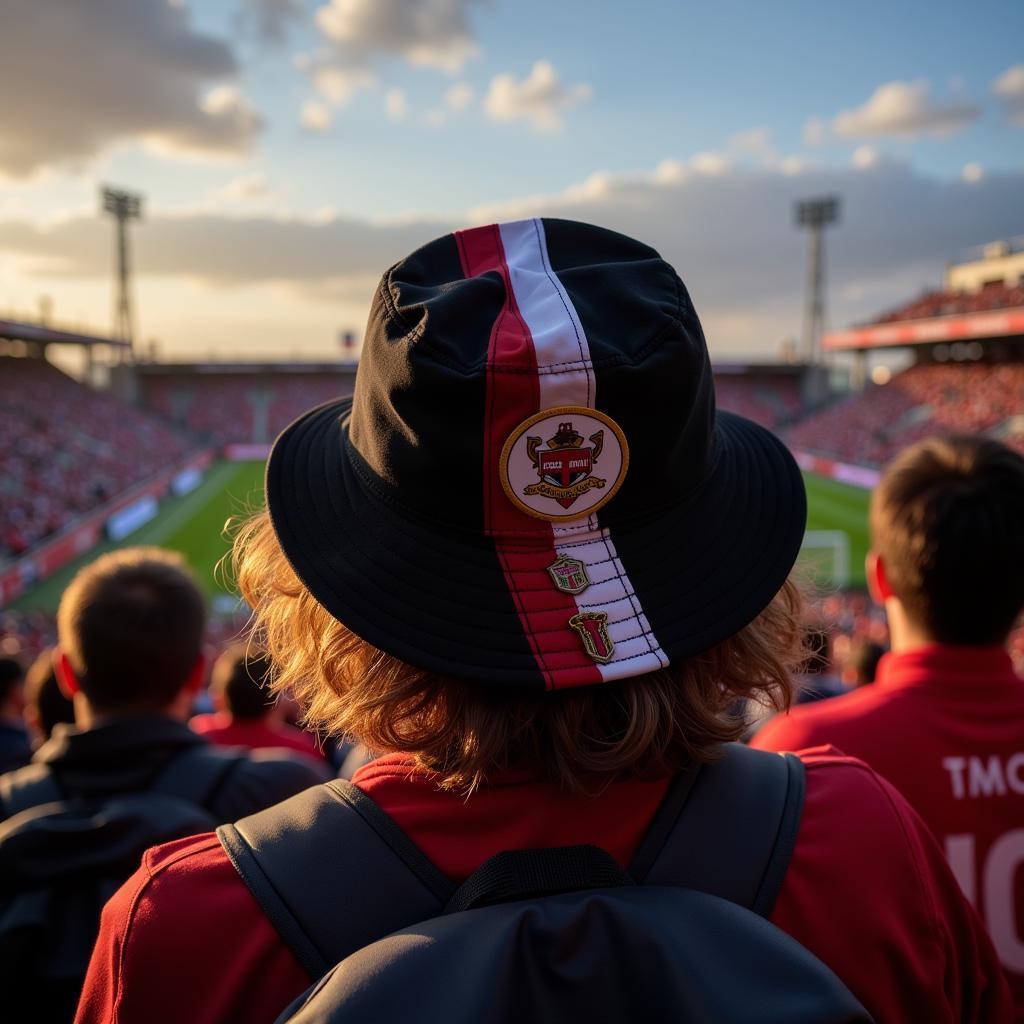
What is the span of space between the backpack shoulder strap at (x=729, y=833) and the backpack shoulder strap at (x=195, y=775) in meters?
1.59

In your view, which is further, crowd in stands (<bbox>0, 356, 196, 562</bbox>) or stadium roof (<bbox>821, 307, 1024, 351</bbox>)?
stadium roof (<bbox>821, 307, 1024, 351</bbox>)

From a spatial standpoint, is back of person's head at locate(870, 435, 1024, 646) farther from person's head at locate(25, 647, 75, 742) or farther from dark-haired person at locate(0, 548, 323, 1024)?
person's head at locate(25, 647, 75, 742)

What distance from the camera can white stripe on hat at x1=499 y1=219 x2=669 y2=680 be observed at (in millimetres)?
1042

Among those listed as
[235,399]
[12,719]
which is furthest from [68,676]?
[235,399]

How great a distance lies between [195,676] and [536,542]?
1.96 m

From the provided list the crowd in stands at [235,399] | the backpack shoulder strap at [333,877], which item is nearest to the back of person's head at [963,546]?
the backpack shoulder strap at [333,877]

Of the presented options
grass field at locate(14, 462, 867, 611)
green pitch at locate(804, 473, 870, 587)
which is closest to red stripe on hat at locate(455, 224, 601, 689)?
grass field at locate(14, 462, 867, 611)

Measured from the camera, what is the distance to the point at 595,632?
107 cm

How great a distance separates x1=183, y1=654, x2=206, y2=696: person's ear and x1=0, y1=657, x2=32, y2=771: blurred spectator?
4.23ft

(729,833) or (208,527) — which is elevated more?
(729,833)

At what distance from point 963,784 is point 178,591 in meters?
2.28

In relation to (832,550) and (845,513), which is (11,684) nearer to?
(832,550)

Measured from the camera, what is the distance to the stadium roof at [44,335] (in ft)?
118

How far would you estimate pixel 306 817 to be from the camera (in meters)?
1.00
